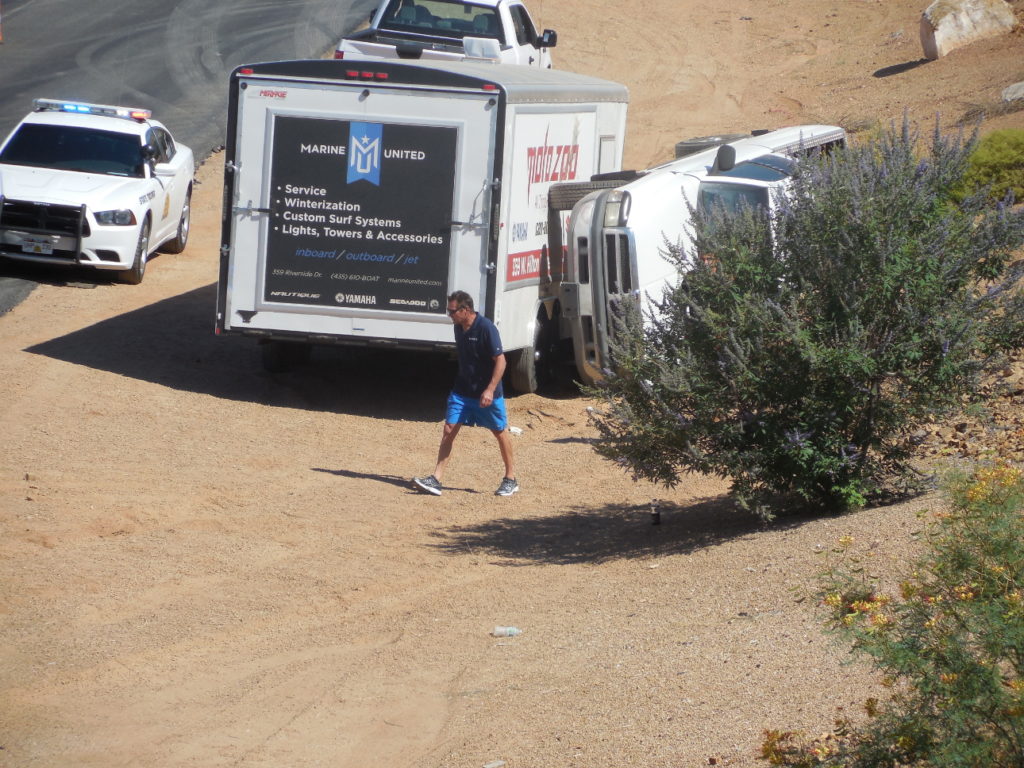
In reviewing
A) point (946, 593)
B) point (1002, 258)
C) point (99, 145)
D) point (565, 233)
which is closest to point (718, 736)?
point (946, 593)

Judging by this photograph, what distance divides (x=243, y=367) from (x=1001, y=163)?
9995 mm

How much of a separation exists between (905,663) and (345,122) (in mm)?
9106

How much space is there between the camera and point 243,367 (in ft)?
46.5

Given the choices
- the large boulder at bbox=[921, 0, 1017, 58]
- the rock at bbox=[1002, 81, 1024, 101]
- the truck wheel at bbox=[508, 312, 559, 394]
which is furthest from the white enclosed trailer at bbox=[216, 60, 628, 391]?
the large boulder at bbox=[921, 0, 1017, 58]

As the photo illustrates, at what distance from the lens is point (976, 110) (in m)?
23.0

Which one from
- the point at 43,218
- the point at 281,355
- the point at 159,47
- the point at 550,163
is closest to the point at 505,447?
the point at 550,163

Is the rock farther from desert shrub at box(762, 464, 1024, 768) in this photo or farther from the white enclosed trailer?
desert shrub at box(762, 464, 1024, 768)

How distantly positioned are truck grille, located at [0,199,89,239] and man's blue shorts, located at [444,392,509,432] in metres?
7.17

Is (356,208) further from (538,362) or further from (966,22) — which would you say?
(966,22)

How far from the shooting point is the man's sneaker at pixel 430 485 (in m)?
10.3

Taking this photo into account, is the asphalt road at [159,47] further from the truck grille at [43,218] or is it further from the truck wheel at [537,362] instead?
the truck wheel at [537,362]

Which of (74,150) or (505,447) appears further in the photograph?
(74,150)

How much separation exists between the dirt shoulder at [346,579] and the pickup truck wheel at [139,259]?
1104 mm

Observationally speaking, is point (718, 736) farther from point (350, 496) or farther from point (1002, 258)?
point (350, 496)
